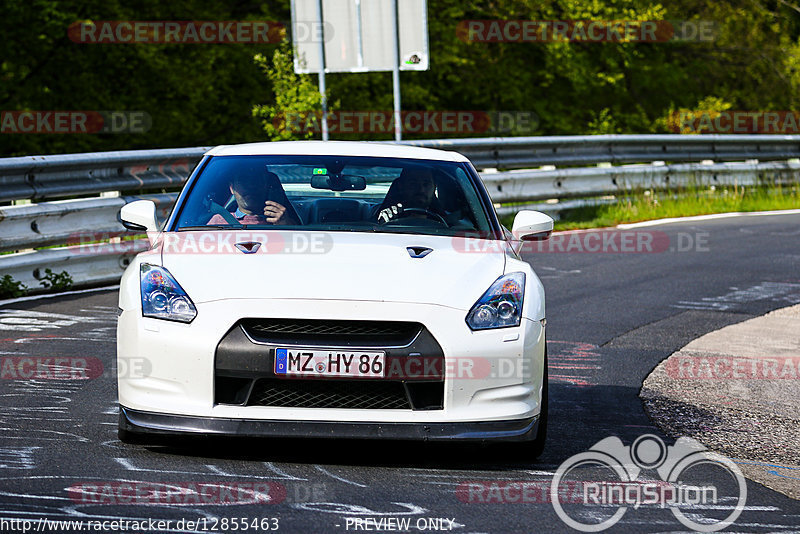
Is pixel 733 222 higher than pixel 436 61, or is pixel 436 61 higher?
pixel 436 61

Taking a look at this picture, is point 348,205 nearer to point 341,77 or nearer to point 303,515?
point 303,515

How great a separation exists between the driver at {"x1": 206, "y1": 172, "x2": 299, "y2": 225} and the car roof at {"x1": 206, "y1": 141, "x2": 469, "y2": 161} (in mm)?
242

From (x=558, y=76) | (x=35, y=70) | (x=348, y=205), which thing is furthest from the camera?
(x=558, y=76)

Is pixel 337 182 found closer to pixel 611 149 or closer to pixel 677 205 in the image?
pixel 611 149

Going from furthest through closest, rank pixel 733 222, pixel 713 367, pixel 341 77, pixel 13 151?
pixel 341 77, pixel 13 151, pixel 733 222, pixel 713 367

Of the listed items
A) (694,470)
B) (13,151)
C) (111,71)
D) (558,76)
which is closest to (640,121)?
(558,76)

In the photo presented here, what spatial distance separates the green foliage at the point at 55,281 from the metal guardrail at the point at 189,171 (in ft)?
0.15

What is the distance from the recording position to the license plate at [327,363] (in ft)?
16.7

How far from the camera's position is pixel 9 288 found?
34.8 ft

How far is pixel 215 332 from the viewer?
5.20 meters

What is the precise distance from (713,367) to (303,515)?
14.8ft

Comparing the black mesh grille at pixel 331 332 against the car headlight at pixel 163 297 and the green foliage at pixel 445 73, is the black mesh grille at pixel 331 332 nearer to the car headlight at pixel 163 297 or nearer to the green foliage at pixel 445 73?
the car headlight at pixel 163 297

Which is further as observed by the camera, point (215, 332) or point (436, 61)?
point (436, 61)

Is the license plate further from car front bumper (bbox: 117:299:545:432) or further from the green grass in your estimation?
the green grass
